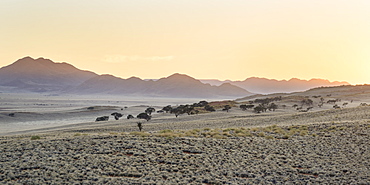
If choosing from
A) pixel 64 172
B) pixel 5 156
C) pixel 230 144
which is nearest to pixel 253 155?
pixel 230 144

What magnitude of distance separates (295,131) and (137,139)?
34.7 feet

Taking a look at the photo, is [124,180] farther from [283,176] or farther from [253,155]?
[253,155]

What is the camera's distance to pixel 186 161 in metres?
12.7

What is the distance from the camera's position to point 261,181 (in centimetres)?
1069

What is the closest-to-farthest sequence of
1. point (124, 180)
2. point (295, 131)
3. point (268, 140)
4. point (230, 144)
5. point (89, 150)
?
point (124, 180)
point (89, 150)
point (230, 144)
point (268, 140)
point (295, 131)

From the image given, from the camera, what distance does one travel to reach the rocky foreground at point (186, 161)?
10555 millimetres

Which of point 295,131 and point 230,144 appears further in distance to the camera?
point 295,131

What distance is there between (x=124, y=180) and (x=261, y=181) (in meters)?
4.37

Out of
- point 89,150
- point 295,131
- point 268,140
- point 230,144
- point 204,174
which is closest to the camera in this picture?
point 204,174

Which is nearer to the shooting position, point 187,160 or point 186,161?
point 186,161

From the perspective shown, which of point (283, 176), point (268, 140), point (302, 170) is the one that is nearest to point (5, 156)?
point (283, 176)

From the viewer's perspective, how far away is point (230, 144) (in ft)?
52.5

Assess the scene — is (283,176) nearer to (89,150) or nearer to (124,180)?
(124,180)

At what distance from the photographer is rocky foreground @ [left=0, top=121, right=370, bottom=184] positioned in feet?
34.6
